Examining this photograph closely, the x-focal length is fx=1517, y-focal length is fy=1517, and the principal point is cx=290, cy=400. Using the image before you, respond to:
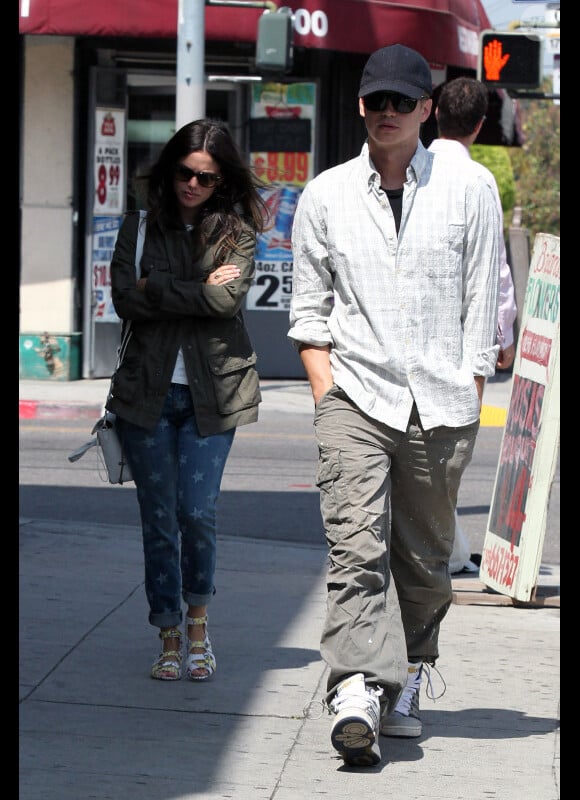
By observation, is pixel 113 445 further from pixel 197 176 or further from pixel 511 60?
pixel 511 60

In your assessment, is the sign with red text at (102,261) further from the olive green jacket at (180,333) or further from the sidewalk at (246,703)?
the olive green jacket at (180,333)

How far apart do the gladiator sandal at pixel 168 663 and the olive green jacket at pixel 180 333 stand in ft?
2.39

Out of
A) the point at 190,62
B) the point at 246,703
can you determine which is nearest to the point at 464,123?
the point at 246,703

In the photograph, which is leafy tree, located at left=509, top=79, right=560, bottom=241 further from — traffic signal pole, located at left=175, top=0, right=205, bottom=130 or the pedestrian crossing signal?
traffic signal pole, located at left=175, top=0, right=205, bottom=130

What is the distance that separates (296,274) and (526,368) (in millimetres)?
2323

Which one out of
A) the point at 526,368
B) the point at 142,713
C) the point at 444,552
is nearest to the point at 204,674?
the point at 142,713

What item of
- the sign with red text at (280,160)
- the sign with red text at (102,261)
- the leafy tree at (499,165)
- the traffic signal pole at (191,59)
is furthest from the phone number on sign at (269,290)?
the leafy tree at (499,165)

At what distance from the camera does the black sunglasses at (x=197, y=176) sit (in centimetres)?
511

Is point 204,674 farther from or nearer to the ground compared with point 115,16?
nearer to the ground

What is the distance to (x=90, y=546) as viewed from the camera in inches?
295

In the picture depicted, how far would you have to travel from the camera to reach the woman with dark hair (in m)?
5.05

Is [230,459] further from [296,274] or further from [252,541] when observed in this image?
[296,274]

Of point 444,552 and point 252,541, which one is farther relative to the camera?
point 252,541

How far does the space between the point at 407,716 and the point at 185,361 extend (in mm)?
1384
